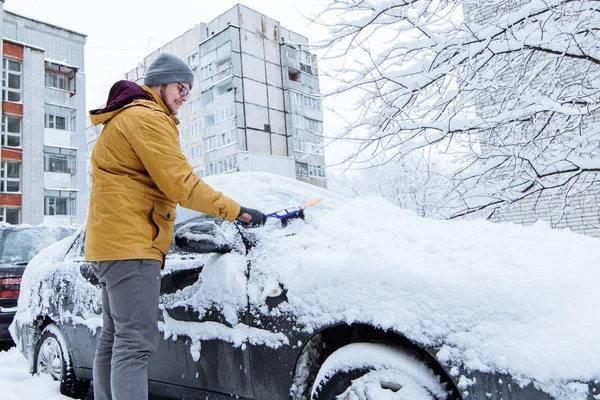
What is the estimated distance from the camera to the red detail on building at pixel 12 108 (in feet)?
84.7

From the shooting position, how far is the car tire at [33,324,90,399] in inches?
135

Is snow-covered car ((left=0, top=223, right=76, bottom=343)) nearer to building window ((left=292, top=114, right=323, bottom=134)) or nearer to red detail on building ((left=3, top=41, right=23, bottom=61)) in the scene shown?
red detail on building ((left=3, top=41, right=23, bottom=61))

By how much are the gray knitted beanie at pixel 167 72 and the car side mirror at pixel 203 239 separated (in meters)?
0.77

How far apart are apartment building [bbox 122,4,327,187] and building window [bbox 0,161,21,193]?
1068 cm

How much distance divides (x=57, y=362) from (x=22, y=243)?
3.28 meters

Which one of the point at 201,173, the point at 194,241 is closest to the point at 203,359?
the point at 194,241

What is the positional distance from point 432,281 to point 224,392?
3.90 feet

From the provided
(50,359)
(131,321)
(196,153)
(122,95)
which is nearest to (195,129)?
(196,153)

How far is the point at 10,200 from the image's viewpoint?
81.9 ft

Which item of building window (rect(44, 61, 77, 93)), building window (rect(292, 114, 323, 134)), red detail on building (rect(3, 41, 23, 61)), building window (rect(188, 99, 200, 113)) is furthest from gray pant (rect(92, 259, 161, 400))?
building window (rect(188, 99, 200, 113))

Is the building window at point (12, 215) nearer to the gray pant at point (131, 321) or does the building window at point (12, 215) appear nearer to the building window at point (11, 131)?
the building window at point (11, 131)

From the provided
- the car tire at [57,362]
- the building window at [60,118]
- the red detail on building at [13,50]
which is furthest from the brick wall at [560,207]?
the red detail on building at [13,50]

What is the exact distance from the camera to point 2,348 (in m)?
5.81

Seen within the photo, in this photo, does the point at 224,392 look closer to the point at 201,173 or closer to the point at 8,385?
the point at 8,385
